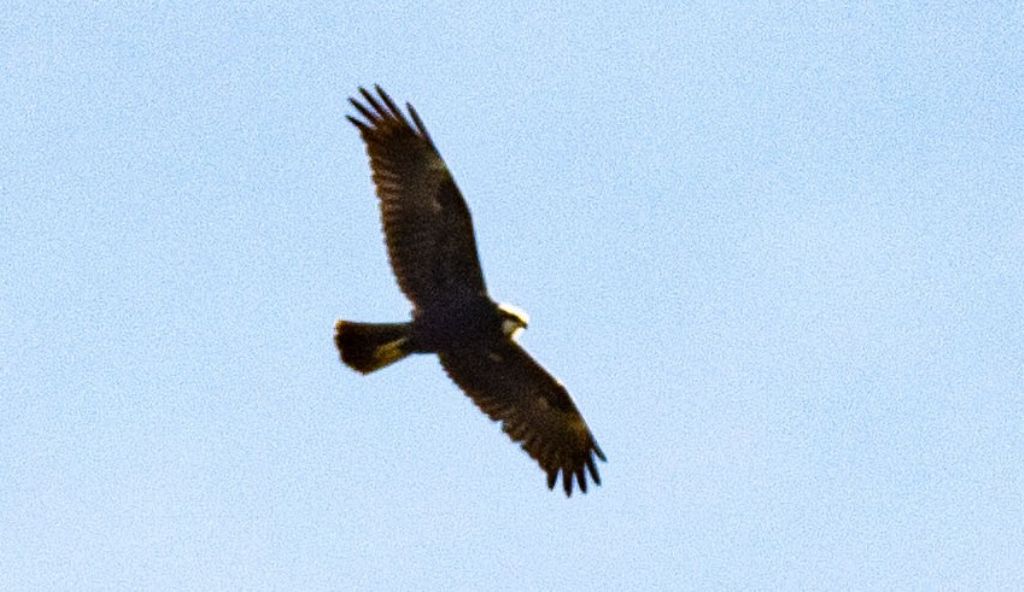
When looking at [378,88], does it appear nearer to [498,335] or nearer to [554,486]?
[498,335]

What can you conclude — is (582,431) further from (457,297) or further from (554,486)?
(457,297)

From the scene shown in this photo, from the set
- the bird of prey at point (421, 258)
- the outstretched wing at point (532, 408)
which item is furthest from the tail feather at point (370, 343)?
the outstretched wing at point (532, 408)

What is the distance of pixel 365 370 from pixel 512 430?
1.33m

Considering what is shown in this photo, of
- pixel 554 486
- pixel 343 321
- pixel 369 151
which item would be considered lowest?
pixel 554 486

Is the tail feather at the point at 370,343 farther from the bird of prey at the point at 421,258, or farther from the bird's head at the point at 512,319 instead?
the bird's head at the point at 512,319

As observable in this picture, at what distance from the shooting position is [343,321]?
52.5ft

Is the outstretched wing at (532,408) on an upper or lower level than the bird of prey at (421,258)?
lower

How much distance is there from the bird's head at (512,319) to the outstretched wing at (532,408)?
348 mm

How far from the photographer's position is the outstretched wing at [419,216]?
15836 millimetres

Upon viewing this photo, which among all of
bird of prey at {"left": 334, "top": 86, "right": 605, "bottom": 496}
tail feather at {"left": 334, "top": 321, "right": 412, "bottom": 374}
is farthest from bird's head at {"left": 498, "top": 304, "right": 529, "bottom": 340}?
tail feather at {"left": 334, "top": 321, "right": 412, "bottom": 374}

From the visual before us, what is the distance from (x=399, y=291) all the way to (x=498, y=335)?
0.78m

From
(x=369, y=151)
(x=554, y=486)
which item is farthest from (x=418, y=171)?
(x=554, y=486)

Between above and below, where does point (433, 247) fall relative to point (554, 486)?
above

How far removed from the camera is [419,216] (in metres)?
15.9
